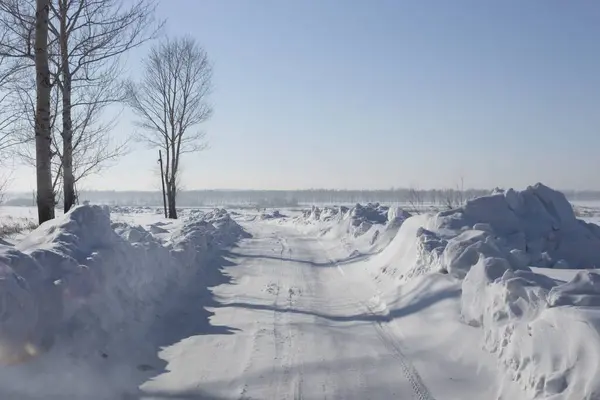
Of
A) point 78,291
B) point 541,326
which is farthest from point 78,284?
point 541,326

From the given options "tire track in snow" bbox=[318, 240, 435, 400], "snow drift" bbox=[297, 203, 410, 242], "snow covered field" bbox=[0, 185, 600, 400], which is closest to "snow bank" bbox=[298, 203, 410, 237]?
"snow drift" bbox=[297, 203, 410, 242]

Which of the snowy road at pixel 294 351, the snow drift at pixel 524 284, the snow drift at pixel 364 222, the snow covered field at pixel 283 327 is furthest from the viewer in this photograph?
the snow drift at pixel 364 222

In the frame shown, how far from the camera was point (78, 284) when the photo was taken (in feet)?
19.5

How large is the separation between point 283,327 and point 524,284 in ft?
10.2

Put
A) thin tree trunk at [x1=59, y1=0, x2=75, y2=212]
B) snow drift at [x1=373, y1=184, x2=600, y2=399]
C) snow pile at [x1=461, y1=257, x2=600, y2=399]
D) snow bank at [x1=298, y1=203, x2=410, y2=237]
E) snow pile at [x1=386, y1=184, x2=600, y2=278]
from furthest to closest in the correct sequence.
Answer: snow bank at [x1=298, y1=203, x2=410, y2=237]
snow pile at [x1=386, y1=184, x2=600, y2=278]
thin tree trunk at [x1=59, y1=0, x2=75, y2=212]
snow drift at [x1=373, y1=184, x2=600, y2=399]
snow pile at [x1=461, y1=257, x2=600, y2=399]

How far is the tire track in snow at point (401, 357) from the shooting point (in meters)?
5.10

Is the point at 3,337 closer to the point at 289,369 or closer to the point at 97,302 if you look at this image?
the point at 97,302

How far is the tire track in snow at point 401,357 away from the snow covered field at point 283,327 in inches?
1.1

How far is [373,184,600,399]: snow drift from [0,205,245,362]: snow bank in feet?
14.1

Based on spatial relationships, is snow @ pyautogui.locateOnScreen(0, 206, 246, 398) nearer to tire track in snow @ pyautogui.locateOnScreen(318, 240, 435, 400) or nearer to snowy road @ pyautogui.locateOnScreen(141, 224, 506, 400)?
snowy road @ pyautogui.locateOnScreen(141, 224, 506, 400)

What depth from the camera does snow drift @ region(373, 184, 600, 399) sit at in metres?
4.47

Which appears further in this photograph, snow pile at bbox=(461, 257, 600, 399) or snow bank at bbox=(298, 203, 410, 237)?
snow bank at bbox=(298, 203, 410, 237)

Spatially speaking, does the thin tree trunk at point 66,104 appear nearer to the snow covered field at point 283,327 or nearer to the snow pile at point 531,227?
the snow covered field at point 283,327

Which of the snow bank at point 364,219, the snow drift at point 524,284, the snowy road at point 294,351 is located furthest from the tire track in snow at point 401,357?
the snow bank at point 364,219
